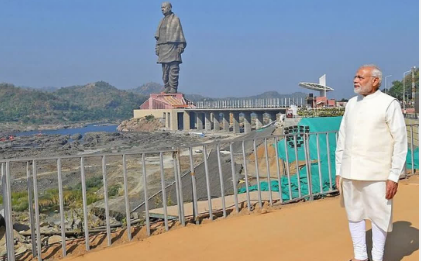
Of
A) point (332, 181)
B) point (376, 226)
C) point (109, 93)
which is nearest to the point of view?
point (376, 226)

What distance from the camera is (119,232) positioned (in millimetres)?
4270

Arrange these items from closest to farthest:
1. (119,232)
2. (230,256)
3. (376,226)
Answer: (376,226), (230,256), (119,232)

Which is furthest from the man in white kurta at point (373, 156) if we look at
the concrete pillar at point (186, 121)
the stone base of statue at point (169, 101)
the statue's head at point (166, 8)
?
the statue's head at point (166, 8)

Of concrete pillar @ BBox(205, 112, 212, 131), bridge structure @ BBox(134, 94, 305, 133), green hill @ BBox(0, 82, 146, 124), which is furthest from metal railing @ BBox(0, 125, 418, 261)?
green hill @ BBox(0, 82, 146, 124)

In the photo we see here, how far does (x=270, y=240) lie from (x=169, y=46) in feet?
188

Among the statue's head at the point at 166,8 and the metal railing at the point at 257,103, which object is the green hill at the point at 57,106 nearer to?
the statue's head at the point at 166,8

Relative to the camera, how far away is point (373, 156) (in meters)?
2.81

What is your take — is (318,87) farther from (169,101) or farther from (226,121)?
(169,101)

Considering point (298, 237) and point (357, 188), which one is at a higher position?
point (357, 188)

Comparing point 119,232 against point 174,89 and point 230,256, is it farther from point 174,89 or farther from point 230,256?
point 174,89

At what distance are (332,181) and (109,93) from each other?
154 metres

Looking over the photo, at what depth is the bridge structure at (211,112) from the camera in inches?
1847

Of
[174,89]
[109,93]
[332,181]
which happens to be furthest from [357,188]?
[109,93]

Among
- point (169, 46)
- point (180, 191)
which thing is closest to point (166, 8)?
point (169, 46)
